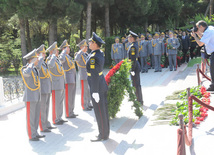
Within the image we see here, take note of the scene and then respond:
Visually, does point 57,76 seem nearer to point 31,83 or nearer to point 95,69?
point 31,83

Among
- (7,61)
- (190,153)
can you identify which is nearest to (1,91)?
(190,153)

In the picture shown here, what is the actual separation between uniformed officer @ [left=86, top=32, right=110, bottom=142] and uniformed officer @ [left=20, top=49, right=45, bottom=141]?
124 cm

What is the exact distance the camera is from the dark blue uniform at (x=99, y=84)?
5664 mm

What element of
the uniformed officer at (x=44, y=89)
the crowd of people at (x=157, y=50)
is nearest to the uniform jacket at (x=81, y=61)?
the uniformed officer at (x=44, y=89)

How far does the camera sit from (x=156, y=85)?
11727 millimetres

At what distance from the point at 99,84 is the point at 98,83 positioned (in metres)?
0.08

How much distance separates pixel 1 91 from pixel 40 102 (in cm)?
301

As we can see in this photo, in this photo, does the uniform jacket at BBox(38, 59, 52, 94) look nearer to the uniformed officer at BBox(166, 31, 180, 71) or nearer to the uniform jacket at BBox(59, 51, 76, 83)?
the uniform jacket at BBox(59, 51, 76, 83)

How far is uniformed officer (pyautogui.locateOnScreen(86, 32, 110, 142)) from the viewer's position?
5660 mm

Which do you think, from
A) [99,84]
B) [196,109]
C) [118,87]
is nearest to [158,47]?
[118,87]

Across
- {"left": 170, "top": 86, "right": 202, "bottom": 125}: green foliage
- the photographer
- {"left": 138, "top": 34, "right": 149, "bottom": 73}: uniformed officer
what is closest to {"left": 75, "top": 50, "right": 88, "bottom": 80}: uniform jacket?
{"left": 170, "top": 86, "right": 202, "bottom": 125}: green foliage

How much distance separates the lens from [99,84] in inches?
228

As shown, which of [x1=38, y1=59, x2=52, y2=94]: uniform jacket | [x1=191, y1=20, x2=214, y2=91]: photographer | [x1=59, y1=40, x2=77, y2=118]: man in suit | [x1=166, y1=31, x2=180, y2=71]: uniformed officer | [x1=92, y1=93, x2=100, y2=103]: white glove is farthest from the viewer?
[x1=166, y1=31, x2=180, y2=71]: uniformed officer

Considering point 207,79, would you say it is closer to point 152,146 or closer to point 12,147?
point 152,146
